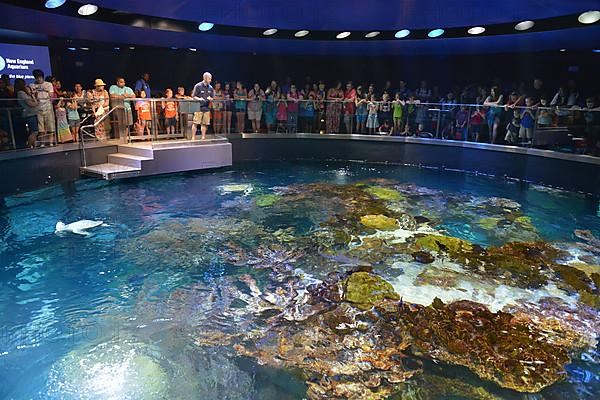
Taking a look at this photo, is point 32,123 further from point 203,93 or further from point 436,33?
point 436,33

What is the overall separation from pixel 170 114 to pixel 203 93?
1.05m

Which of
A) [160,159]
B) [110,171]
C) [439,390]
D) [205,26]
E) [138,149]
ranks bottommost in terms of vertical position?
[439,390]

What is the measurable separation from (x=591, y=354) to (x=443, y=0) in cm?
999

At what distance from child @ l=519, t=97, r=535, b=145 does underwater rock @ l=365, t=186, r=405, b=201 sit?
373 cm

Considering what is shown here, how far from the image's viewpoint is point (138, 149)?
36.9ft

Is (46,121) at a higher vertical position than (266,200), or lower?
higher

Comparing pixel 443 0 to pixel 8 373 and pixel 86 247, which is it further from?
pixel 8 373

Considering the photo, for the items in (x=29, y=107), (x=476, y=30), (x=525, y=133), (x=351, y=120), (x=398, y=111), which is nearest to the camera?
(x=29, y=107)

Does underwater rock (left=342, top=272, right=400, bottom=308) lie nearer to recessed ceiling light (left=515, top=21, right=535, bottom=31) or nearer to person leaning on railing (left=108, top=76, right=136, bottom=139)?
person leaning on railing (left=108, top=76, right=136, bottom=139)

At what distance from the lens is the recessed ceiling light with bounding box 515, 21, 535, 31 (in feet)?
37.8

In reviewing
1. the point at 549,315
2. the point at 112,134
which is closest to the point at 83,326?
the point at 549,315

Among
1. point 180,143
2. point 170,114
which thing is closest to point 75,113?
point 170,114

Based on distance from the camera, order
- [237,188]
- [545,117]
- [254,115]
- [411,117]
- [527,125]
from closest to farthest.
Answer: [237,188] → [545,117] → [527,125] → [411,117] → [254,115]

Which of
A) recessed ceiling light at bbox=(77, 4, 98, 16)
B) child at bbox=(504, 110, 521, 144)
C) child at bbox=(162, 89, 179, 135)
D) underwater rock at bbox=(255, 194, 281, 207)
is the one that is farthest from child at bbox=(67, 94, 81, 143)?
child at bbox=(504, 110, 521, 144)
